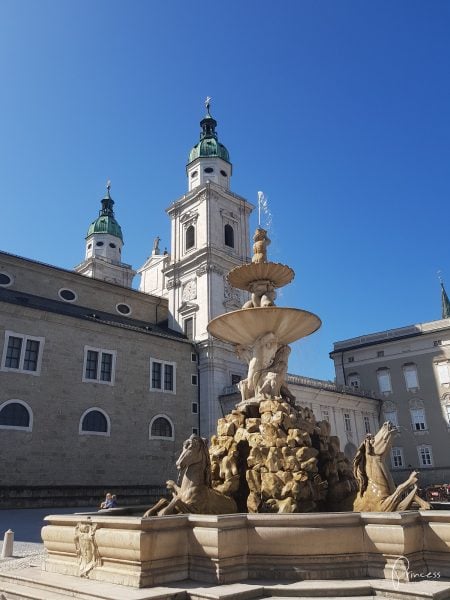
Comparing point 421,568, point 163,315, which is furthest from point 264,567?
point 163,315

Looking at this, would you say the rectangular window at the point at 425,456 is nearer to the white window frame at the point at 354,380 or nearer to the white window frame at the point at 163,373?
the white window frame at the point at 354,380

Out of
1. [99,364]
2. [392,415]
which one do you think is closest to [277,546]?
[99,364]

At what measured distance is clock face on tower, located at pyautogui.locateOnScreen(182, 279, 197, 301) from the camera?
38.2m

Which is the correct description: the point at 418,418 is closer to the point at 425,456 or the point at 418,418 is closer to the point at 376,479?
the point at 425,456

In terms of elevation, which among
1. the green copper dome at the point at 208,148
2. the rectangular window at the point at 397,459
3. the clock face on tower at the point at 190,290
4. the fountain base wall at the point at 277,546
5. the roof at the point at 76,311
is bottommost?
the fountain base wall at the point at 277,546

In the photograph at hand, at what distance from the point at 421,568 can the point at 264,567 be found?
202cm

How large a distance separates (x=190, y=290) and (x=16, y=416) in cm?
1809

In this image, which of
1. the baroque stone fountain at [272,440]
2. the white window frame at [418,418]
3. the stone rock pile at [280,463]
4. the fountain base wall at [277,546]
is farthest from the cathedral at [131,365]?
the fountain base wall at [277,546]

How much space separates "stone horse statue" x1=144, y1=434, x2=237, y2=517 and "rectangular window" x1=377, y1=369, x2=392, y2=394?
3493 cm

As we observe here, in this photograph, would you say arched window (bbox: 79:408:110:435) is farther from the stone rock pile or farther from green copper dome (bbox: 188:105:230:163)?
green copper dome (bbox: 188:105:230:163)

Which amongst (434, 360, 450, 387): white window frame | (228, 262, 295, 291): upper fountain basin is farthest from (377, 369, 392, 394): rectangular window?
(228, 262, 295, 291): upper fountain basin

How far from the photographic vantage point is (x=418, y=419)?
37.6 meters

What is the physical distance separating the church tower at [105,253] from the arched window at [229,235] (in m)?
14.5

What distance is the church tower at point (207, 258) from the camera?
111ft
